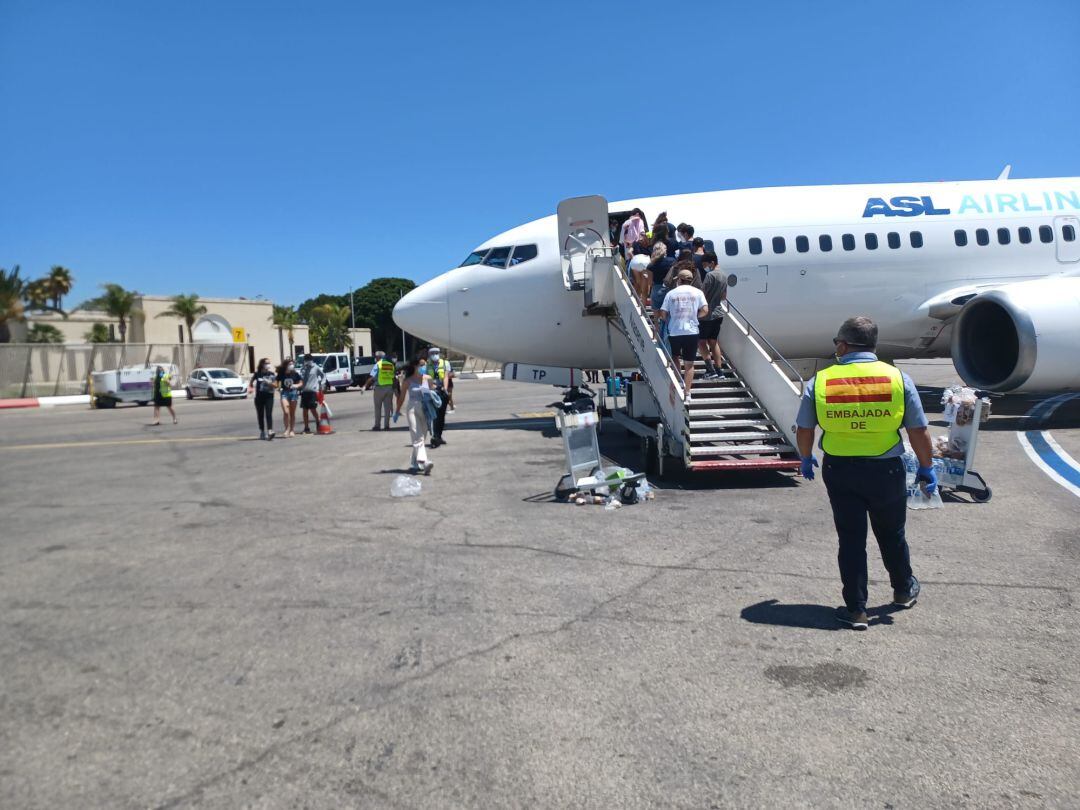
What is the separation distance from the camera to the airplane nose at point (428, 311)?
13438 millimetres

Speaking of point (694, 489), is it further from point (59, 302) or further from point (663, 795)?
point (59, 302)

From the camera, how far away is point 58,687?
3656 mm

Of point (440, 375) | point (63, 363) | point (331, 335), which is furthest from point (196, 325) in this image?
point (440, 375)

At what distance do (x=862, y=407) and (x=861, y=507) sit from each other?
563 mm

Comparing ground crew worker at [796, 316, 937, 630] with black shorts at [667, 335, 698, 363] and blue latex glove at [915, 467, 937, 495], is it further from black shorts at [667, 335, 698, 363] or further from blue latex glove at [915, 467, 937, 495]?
black shorts at [667, 335, 698, 363]

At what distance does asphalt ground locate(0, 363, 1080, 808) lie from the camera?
2.77m

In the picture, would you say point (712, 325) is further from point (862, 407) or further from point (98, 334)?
point (98, 334)

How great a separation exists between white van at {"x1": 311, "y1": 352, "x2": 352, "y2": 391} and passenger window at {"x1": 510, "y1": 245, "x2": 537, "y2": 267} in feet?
80.8

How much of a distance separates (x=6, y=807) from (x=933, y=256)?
1464 centimetres

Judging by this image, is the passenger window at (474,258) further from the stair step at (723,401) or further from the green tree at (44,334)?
the green tree at (44,334)

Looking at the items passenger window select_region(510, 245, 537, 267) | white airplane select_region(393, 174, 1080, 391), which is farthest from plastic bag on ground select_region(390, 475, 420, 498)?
passenger window select_region(510, 245, 537, 267)

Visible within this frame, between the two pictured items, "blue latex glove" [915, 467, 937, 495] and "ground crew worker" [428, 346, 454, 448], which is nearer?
"blue latex glove" [915, 467, 937, 495]

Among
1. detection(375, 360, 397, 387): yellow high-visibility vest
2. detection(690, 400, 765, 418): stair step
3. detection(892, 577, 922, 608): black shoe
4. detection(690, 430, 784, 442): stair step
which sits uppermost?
detection(375, 360, 397, 387): yellow high-visibility vest

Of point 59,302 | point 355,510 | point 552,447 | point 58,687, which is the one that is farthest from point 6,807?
point 59,302
